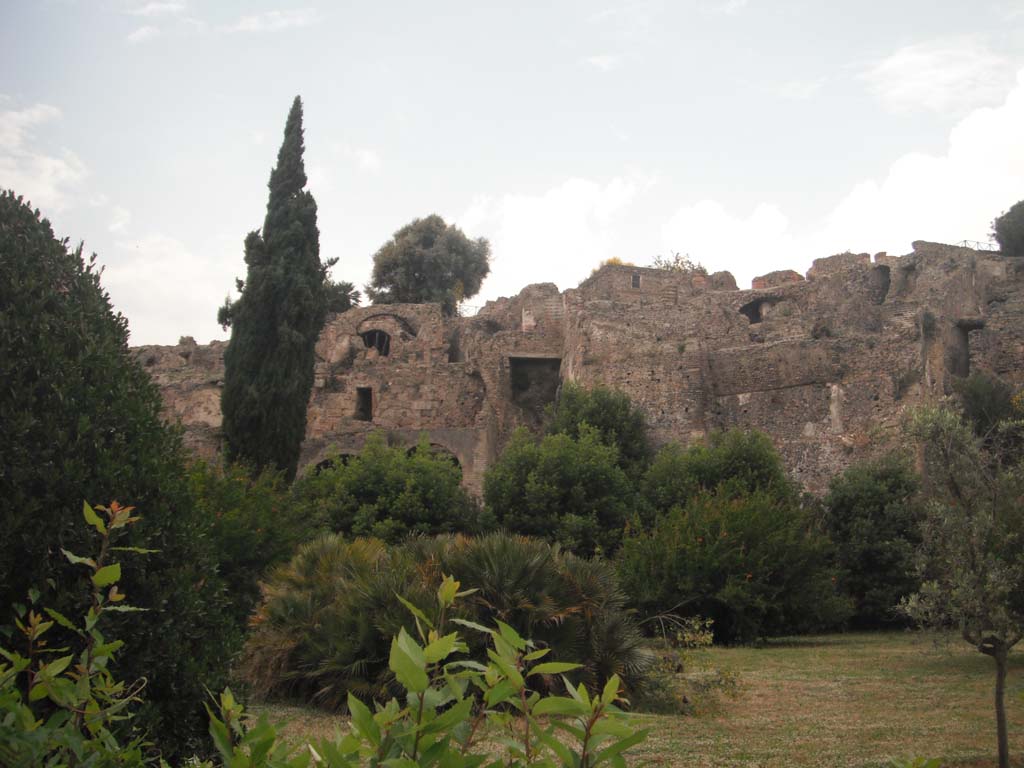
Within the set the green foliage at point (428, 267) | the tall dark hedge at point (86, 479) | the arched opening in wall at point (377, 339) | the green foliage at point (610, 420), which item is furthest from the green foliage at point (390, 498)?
the green foliage at point (428, 267)

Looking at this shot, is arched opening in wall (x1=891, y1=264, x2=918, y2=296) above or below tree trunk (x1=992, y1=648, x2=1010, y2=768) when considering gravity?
above

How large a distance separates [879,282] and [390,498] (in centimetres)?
2598

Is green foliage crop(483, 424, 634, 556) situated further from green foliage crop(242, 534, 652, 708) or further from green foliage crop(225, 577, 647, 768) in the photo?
green foliage crop(225, 577, 647, 768)

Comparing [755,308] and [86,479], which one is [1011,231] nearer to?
[755,308]

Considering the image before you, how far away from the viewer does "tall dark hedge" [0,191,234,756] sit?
5000 mm

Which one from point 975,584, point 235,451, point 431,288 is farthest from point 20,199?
point 431,288

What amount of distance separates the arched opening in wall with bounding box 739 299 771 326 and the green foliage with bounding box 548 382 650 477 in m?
14.1

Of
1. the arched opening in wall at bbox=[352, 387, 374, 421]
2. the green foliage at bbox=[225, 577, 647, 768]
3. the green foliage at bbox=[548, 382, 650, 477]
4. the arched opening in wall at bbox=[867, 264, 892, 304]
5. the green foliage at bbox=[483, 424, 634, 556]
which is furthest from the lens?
the arched opening in wall at bbox=[867, 264, 892, 304]

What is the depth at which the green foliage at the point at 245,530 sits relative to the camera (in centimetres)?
1540

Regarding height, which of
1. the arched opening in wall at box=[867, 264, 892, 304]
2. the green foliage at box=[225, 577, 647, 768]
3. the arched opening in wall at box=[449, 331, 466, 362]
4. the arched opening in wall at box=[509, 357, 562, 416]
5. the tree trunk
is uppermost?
the arched opening in wall at box=[867, 264, 892, 304]

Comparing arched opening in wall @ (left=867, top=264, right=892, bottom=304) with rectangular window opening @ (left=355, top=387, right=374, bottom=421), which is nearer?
rectangular window opening @ (left=355, top=387, right=374, bottom=421)

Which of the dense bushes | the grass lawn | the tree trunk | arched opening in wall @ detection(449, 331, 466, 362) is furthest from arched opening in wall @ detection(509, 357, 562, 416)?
the tree trunk

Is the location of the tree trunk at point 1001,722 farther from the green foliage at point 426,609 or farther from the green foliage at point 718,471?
the green foliage at point 718,471

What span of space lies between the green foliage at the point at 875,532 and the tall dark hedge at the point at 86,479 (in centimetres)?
2019
